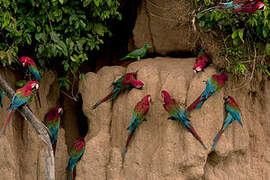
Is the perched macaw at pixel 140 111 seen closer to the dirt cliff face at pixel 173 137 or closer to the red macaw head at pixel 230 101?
the dirt cliff face at pixel 173 137

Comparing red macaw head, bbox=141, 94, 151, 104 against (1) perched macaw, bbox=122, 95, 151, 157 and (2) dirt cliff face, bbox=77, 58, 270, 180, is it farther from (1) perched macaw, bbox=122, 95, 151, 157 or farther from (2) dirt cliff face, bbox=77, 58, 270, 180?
(2) dirt cliff face, bbox=77, 58, 270, 180

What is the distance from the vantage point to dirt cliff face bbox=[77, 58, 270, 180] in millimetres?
4770

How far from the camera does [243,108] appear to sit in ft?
16.6

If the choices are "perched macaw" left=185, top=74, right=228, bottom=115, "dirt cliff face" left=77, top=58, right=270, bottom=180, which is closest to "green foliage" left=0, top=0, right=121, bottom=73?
"dirt cliff face" left=77, top=58, right=270, bottom=180

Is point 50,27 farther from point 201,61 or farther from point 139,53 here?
point 201,61

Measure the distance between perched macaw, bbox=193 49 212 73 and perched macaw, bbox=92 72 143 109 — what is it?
59cm

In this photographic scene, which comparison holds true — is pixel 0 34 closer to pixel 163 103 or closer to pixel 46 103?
pixel 46 103

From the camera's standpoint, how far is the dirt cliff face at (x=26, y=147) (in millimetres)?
5020

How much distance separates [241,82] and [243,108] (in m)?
0.28

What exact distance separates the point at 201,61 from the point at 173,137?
823 mm

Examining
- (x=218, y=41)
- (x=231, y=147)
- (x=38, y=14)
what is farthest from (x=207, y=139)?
(x=38, y=14)

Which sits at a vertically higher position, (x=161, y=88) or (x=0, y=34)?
(x=0, y=34)

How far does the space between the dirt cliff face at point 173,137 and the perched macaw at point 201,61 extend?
8 centimetres

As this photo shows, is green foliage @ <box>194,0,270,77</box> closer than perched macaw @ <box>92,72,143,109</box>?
Yes
